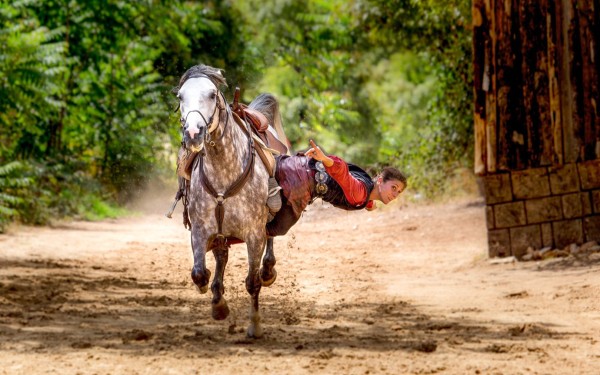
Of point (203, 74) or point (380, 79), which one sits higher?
point (380, 79)

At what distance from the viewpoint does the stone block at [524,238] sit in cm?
1448

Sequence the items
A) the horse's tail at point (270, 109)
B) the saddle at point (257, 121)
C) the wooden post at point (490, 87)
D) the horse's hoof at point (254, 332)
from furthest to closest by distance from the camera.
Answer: the wooden post at point (490, 87)
the horse's tail at point (270, 109)
the saddle at point (257, 121)
the horse's hoof at point (254, 332)

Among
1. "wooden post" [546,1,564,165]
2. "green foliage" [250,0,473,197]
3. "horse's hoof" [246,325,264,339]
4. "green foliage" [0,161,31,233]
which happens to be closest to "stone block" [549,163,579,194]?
"wooden post" [546,1,564,165]

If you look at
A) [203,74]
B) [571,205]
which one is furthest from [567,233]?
[203,74]

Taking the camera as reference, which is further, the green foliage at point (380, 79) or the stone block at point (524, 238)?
the green foliage at point (380, 79)

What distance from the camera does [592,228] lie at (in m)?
14.4

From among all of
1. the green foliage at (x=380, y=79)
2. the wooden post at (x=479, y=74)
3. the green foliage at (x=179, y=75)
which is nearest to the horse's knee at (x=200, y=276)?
the green foliage at (x=179, y=75)

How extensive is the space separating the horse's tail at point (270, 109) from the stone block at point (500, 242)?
15.0 feet

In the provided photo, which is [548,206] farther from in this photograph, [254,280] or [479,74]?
[254,280]

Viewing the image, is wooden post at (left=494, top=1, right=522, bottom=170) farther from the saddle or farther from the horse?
the horse

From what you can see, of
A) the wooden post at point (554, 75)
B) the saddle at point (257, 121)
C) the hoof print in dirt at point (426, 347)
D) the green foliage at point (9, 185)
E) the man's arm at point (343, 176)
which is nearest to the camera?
the hoof print in dirt at point (426, 347)

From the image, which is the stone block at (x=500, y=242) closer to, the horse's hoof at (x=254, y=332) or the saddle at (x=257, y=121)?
the saddle at (x=257, y=121)

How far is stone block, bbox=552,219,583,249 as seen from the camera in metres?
14.4

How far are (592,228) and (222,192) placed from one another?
24.6 ft
